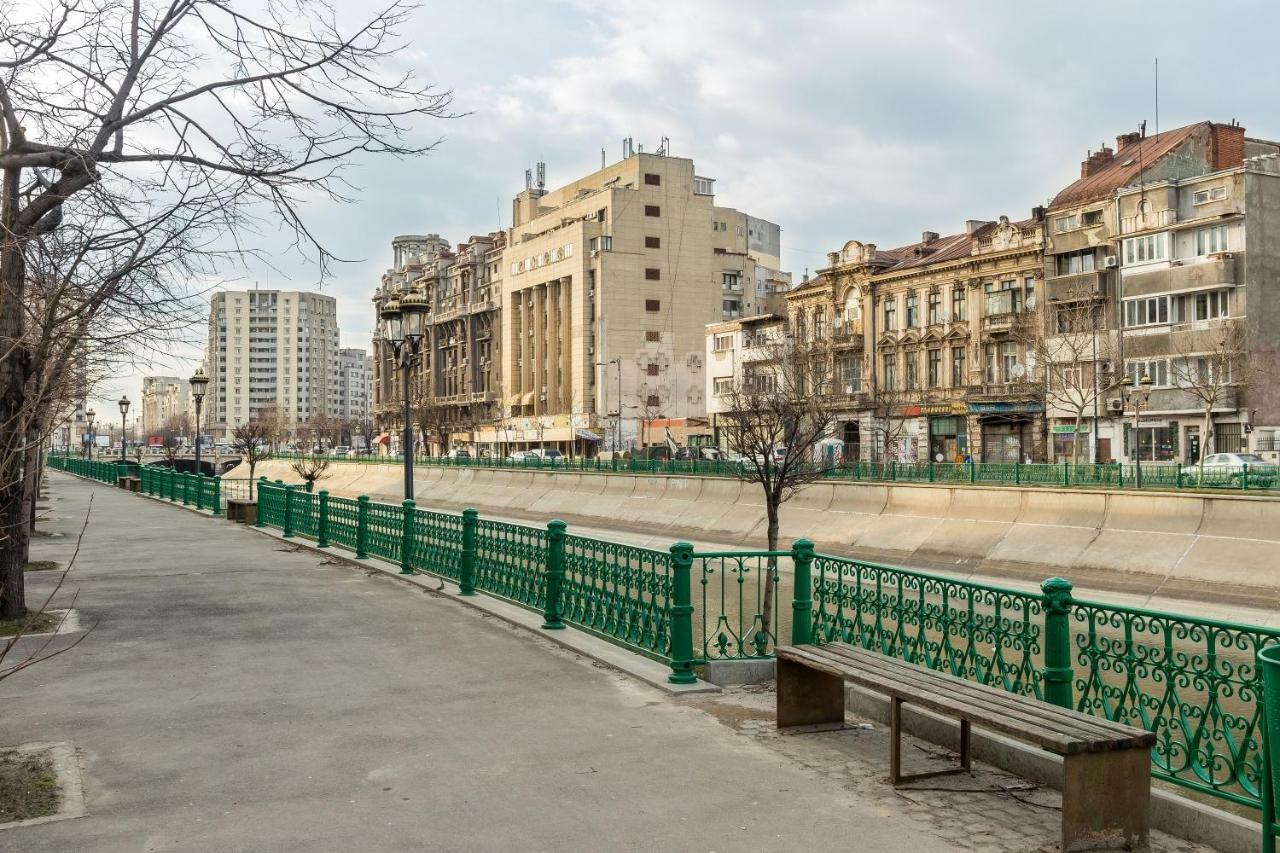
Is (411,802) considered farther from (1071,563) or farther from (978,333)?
(978,333)

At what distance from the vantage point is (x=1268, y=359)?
139 ft

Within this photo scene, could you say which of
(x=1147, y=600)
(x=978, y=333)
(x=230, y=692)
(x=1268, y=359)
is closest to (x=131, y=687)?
(x=230, y=692)

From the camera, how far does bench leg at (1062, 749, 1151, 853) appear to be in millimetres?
5094

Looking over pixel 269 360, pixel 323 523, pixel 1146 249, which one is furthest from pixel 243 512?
pixel 269 360

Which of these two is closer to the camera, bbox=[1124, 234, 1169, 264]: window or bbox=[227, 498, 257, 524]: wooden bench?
bbox=[227, 498, 257, 524]: wooden bench

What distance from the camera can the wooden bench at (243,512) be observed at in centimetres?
2836

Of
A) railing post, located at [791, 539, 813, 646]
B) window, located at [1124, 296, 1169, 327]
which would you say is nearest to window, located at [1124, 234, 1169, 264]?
window, located at [1124, 296, 1169, 327]

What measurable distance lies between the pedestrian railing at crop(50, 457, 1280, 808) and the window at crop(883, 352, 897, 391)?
136 feet

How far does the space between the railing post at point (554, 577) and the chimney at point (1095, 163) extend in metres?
49.8

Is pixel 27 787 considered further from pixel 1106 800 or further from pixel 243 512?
pixel 243 512

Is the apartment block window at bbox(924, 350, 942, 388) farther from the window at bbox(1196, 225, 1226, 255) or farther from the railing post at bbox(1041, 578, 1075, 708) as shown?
the railing post at bbox(1041, 578, 1075, 708)

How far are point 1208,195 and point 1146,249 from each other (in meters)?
3.13

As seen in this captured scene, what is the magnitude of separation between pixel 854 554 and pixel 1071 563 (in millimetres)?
6633

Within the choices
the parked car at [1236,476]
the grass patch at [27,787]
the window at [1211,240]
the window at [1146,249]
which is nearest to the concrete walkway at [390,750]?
the grass patch at [27,787]
